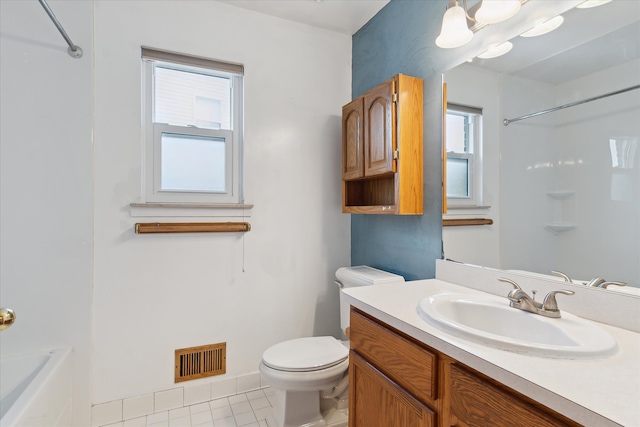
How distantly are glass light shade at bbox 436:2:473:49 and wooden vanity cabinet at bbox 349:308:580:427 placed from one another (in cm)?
118

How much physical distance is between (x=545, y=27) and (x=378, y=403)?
1.47 meters

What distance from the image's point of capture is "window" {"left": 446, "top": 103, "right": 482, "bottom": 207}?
141 cm

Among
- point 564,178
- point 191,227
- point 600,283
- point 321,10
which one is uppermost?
point 321,10

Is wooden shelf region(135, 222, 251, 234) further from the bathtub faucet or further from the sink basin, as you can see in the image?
the sink basin

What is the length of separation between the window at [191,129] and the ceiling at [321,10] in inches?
16.6

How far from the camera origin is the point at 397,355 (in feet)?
3.33

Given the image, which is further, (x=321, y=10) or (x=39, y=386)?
(x=321, y=10)

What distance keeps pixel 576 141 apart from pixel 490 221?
43 centimetres

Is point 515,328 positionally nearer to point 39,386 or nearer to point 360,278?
point 360,278

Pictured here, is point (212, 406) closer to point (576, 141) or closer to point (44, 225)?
point (44, 225)

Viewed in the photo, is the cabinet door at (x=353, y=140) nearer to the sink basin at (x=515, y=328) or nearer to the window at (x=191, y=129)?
the window at (x=191, y=129)

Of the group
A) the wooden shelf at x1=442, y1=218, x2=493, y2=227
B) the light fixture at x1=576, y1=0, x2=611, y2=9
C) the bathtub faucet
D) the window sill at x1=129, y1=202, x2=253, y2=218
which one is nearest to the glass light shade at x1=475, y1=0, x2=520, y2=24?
the light fixture at x1=576, y1=0, x2=611, y2=9

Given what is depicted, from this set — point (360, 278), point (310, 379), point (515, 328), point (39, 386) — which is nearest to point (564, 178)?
point (515, 328)

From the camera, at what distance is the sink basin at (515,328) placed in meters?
0.73
